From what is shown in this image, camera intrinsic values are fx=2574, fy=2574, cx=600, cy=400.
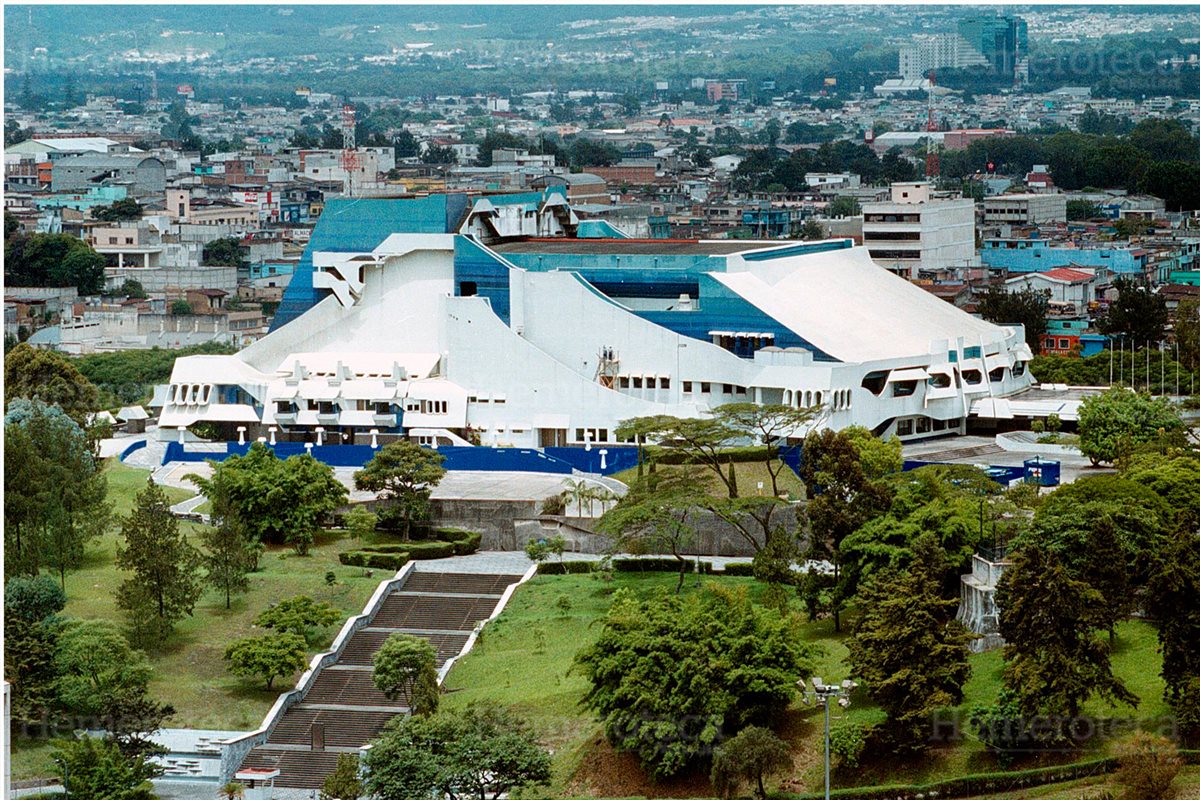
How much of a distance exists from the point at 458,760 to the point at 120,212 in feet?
245

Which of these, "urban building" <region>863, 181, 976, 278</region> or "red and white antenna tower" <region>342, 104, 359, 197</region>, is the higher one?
"red and white antenna tower" <region>342, 104, 359, 197</region>

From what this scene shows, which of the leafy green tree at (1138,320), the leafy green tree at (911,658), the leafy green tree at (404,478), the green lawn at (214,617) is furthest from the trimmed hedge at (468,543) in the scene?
the leafy green tree at (1138,320)

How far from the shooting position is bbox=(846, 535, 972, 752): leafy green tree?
29.8 m

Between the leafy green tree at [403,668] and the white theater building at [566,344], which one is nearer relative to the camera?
the leafy green tree at [403,668]

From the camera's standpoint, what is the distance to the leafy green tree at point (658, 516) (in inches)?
1543

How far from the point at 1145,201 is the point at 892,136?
2681 inches

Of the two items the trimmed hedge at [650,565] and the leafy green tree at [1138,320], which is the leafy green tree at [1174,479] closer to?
the trimmed hedge at [650,565]

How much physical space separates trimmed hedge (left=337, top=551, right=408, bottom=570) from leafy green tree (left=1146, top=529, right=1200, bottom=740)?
45.2 feet

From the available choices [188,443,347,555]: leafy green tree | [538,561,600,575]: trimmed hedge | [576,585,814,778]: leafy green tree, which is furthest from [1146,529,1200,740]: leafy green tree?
[188,443,347,555]: leafy green tree

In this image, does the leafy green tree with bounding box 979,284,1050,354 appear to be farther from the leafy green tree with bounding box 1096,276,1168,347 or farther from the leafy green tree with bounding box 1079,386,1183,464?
the leafy green tree with bounding box 1079,386,1183,464

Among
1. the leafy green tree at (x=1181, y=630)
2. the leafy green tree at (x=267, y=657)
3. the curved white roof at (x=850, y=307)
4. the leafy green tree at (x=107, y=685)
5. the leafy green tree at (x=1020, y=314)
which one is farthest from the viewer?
the leafy green tree at (x=1020, y=314)

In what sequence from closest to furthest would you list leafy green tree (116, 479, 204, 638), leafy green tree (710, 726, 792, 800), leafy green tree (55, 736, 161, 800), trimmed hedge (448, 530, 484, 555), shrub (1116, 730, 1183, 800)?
shrub (1116, 730, 1183, 800) < leafy green tree (710, 726, 792, 800) < leafy green tree (55, 736, 161, 800) < leafy green tree (116, 479, 204, 638) < trimmed hedge (448, 530, 484, 555)

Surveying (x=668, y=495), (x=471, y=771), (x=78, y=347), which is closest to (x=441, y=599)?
(x=668, y=495)

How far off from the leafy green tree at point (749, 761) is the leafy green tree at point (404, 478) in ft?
42.7
